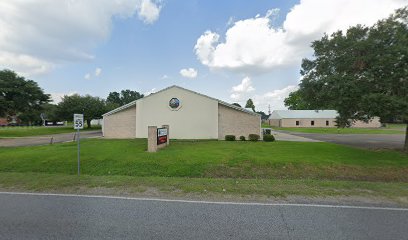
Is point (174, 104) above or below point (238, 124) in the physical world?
above

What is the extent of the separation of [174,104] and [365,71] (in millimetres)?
16045

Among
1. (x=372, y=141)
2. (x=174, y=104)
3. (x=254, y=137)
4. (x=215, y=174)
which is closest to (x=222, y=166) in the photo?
(x=215, y=174)

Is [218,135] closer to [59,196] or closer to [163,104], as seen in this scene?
[163,104]

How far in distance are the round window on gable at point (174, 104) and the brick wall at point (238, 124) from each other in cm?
430

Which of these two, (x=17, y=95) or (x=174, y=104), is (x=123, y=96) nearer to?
(x=17, y=95)

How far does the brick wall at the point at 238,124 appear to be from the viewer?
22864mm

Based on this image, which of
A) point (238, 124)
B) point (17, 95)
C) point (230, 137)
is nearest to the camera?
point (230, 137)

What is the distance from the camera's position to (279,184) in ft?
23.6

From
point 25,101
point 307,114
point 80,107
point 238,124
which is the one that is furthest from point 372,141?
point 80,107

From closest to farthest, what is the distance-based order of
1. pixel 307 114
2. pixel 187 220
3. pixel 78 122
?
pixel 187 220, pixel 78 122, pixel 307 114

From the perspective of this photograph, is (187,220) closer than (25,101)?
Yes

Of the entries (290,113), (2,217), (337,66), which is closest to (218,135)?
(337,66)

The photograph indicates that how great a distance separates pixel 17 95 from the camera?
32.1 metres

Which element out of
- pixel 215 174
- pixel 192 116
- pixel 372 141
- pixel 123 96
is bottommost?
pixel 215 174
